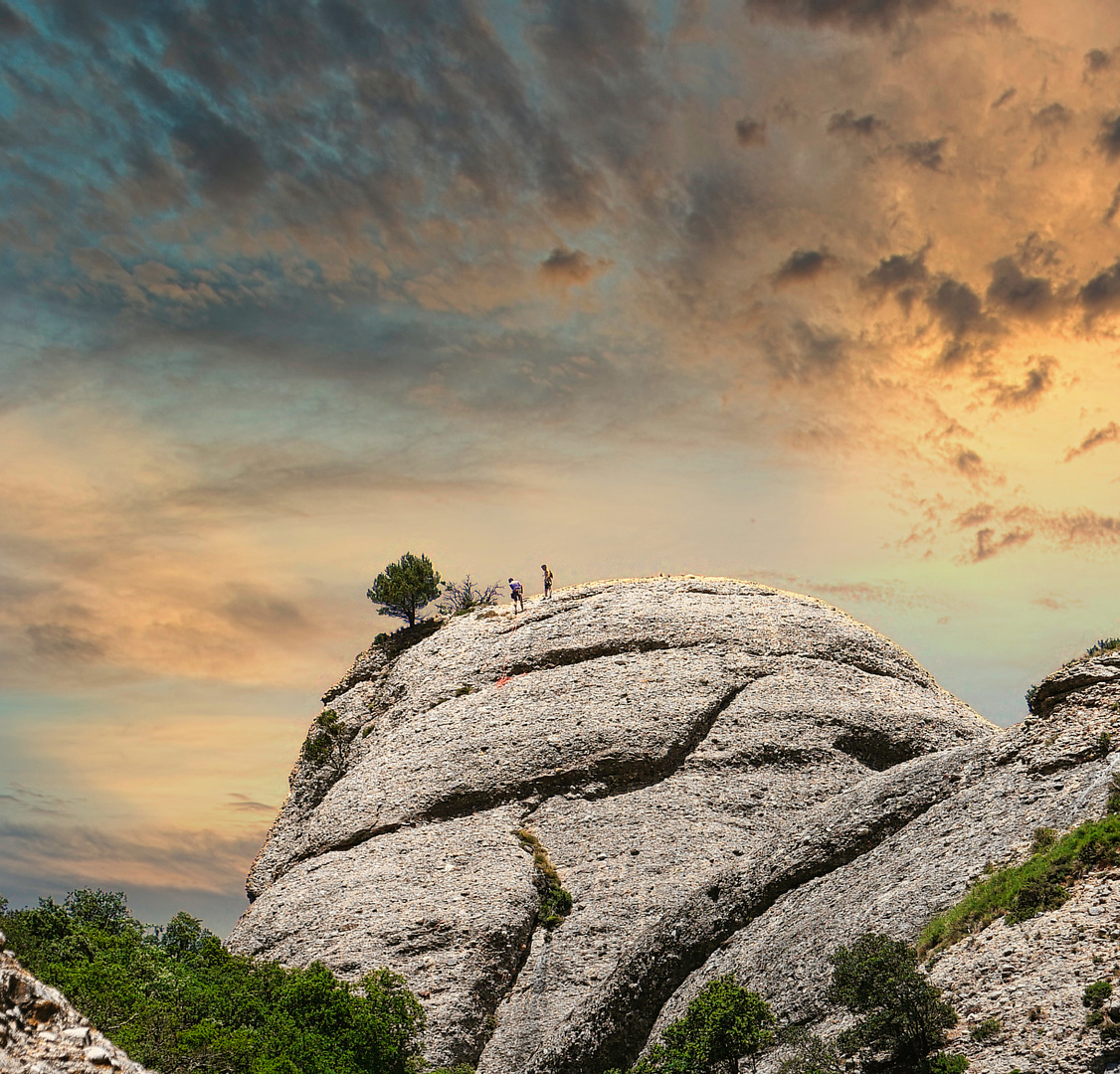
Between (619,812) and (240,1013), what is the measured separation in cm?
2066

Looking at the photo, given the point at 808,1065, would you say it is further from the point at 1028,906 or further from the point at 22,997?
the point at 22,997

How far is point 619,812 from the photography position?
5316cm

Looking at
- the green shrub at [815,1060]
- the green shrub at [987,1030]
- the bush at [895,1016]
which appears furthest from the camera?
the green shrub at [815,1060]

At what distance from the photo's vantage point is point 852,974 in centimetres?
2872

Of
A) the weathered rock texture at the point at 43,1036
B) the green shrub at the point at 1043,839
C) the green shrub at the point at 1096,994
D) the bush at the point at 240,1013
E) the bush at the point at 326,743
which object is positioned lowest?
the weathered rock texture at the point at 43,1036

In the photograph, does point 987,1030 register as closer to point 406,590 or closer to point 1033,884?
point 1033,884

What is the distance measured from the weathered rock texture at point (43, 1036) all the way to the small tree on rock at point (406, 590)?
70.0m

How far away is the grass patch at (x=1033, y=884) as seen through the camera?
29.4 m

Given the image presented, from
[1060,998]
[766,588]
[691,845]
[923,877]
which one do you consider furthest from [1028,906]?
[766,588]

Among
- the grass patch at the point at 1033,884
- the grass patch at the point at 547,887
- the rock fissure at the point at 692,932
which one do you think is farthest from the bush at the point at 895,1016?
the grass patch at the point at 547,887

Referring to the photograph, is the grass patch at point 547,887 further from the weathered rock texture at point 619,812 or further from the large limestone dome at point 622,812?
the weathered rock texture at point 619,812

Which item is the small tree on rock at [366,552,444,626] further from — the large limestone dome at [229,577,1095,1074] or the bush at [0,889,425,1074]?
the bush at [0,889,425,1074]

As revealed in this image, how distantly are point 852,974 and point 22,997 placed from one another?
2191cm

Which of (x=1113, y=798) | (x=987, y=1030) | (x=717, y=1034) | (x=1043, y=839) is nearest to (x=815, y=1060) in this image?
(x=717, y=1034)
